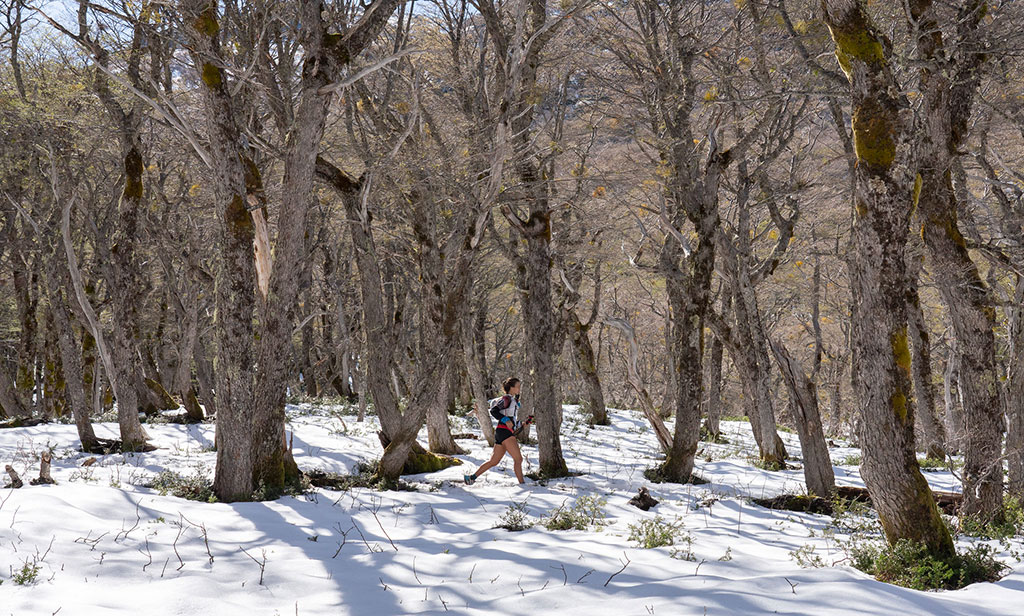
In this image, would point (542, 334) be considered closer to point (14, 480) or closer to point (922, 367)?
point (922, 367)

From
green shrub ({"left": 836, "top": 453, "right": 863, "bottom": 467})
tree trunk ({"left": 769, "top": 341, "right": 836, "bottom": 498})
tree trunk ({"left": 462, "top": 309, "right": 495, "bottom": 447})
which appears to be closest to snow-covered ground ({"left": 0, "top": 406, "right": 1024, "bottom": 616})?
tree trunk ({"left": 769, "top": 341, "right": 836, "bottom": 498})

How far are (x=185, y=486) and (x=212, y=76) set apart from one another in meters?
4.74

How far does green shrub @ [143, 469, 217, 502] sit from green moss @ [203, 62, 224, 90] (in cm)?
460

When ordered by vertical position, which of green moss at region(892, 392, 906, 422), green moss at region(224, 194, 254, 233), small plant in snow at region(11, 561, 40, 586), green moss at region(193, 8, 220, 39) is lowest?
small plant in snow at region(11, 561, 40, 586)

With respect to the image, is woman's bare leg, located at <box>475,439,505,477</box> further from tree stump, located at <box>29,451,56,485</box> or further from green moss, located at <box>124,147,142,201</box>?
green moss, located at <box>124,147,142,201</box>

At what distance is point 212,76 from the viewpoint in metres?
7.71

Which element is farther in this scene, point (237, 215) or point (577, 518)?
point (237, 215)

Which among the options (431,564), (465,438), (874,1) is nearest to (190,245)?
(465,438)

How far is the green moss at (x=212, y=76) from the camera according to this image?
7.63 metres

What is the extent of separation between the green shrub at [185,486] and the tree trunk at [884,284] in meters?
6.73

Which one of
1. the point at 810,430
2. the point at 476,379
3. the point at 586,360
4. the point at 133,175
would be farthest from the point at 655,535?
the point at 586,360

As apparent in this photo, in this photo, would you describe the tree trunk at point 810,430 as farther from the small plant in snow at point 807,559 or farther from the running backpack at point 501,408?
the running backpack at point 501,408

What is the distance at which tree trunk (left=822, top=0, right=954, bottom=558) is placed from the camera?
5.20 metres

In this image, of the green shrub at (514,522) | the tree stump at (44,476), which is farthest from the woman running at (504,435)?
the tree stump at (44,476)
